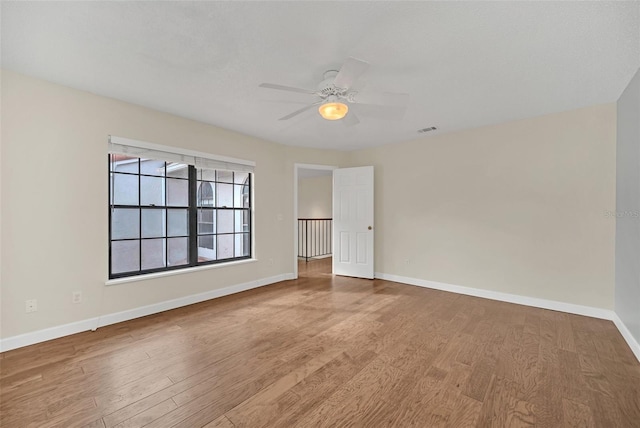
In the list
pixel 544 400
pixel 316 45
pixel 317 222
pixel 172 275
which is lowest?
pixel 544 400

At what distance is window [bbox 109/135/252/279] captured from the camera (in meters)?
3.31

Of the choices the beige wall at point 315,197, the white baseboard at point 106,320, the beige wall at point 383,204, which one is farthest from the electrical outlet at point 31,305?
the beige wall at point 315,197

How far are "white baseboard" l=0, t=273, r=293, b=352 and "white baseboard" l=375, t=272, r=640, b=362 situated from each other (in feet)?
9.92

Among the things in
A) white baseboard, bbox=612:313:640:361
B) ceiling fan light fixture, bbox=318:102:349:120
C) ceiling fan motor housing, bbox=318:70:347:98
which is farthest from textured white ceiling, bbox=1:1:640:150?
white baseboard, bbox=612:313:640:361

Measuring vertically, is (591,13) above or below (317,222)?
above

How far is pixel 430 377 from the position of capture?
2090 mm

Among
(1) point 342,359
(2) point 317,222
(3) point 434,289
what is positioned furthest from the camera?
(2) point 317,222

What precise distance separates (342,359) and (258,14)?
264cm

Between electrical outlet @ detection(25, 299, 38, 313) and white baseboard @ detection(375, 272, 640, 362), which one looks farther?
white baseboard @ detection(375, 272, 640, 362)

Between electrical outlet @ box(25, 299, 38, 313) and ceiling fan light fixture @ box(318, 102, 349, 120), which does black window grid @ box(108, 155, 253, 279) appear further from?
ceiling fan light fixture @ box(318, 102, 349, 120)

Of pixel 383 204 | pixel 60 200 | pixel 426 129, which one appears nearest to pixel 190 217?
pixel 60 200

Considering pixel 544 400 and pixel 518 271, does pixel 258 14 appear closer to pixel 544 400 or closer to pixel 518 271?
pixel 544 400

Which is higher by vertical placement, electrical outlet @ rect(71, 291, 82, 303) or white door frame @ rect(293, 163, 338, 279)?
white door frame @ rect(293, 163, 338, 279)

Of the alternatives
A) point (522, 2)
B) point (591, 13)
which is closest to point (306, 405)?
point (522, 2)
